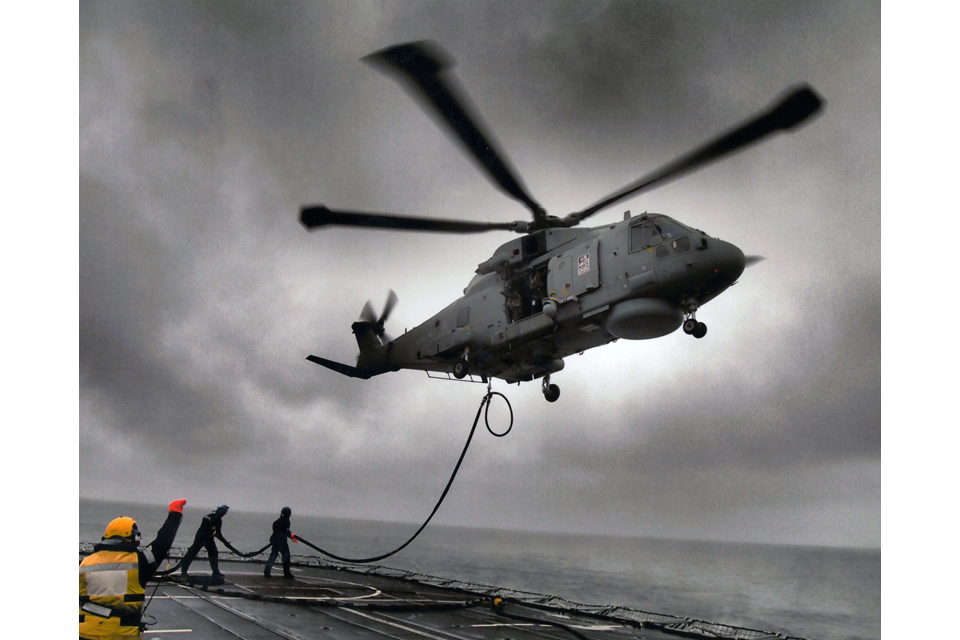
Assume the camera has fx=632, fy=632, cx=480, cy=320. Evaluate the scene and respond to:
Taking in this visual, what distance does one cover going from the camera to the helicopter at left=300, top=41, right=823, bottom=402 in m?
6.30

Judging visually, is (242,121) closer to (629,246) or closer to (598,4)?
(598,4)

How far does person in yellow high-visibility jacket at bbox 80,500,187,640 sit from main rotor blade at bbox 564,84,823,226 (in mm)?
5817

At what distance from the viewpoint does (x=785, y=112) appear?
6035mm

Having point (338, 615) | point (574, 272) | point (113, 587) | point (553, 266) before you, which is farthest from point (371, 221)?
point (113, 587)

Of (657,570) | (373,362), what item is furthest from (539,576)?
(373,362)

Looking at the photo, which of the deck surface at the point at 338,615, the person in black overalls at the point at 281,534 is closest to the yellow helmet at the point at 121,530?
the deck surface at the point at 338,615

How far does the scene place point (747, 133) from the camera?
6.32 m

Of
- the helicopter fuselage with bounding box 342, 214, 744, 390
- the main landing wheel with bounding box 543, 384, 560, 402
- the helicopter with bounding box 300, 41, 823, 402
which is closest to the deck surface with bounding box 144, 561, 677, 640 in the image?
the main landing wheel with bounding box 543, 384, 560, 402

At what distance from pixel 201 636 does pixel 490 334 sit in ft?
17.6

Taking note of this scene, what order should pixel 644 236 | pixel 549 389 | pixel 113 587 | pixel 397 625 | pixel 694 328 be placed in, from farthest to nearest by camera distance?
pixel 549 389
pixel 644 236
pixel 397 625
pixel 694 328
pixel 113 587

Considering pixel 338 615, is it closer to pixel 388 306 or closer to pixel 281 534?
pixel 281 534

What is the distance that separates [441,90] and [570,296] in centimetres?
339

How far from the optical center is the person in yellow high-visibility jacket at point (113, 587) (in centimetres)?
385

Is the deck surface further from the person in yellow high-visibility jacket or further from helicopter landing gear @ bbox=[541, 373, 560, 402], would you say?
helicopter landing gear @ bbox=[541, 373, 560, 402]
